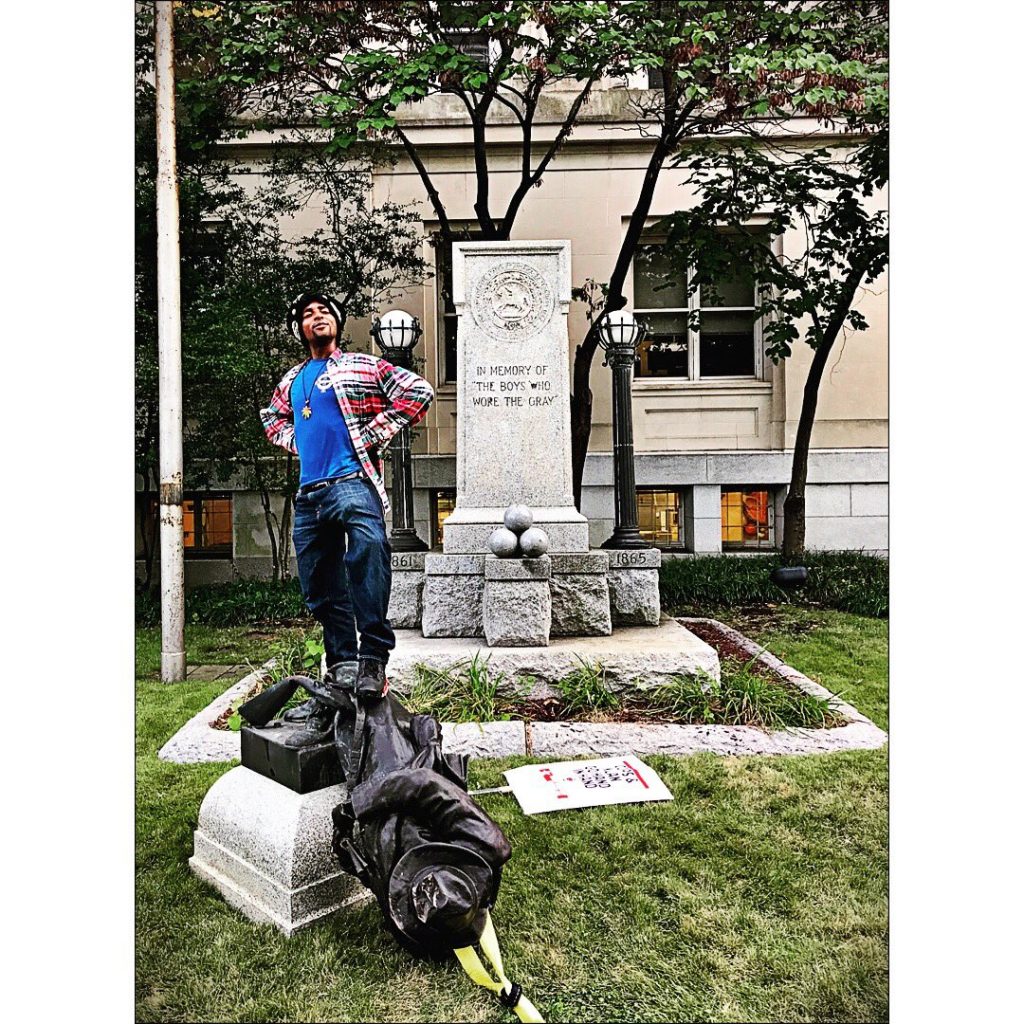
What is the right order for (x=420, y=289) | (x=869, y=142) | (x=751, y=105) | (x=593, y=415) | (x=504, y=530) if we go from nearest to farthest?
(x=504, y=530)
(x=751, y=105)
(x=869, y=142)
(x=420, y=289)
(x=593, y=415)

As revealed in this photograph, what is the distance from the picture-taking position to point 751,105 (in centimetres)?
352

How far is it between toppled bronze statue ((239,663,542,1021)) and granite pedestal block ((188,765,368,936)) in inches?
3.9

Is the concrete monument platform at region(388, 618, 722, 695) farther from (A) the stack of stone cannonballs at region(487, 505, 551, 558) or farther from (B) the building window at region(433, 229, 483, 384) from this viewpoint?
(B) the building window at region(433, 229, 483, 384)

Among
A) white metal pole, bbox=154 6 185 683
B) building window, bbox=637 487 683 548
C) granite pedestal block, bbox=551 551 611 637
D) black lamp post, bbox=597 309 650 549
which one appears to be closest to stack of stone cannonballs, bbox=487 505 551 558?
granite pedestal block, bbox=551 551 611 637

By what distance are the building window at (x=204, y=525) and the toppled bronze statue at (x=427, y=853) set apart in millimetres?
1576

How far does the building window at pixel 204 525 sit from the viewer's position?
2.81 m

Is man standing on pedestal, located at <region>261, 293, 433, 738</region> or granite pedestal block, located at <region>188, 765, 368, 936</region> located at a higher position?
man standing on pedestal, located at <region>261, 293, 433, 738</region>

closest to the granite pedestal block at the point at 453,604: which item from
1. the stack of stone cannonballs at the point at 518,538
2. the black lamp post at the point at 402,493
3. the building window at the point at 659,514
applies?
the stack of stone cannonballs at the point at 518,538

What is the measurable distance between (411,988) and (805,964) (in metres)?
0.76

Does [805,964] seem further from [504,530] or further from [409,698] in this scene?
[504,530]

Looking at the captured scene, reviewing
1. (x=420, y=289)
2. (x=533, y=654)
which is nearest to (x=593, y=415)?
(x=420, y=289)

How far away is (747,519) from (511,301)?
261 centimetres

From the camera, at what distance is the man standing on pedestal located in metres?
1.68

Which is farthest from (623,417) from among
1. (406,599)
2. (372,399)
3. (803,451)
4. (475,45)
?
(372,399)
